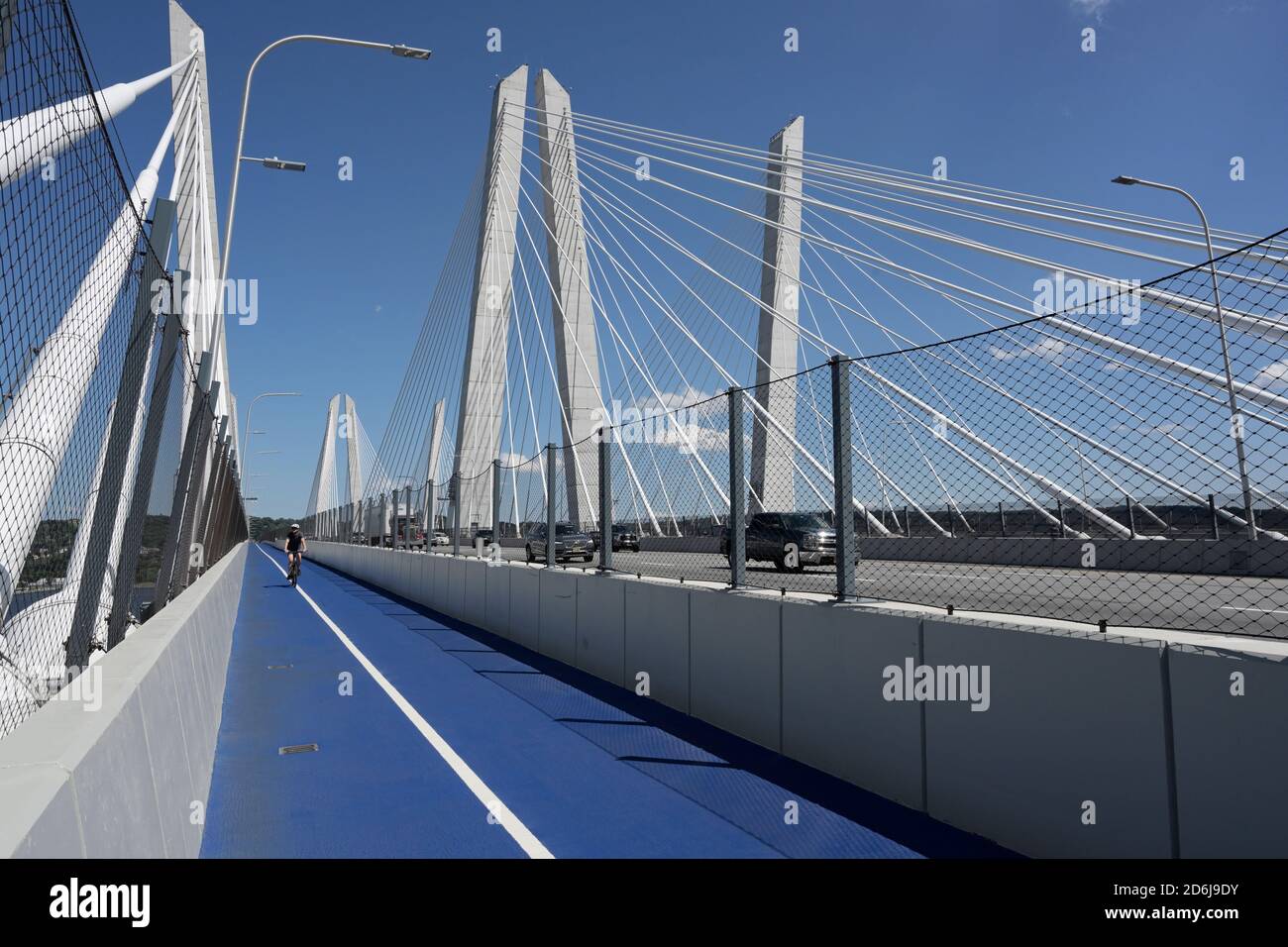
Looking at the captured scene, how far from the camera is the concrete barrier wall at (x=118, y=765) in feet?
6.07

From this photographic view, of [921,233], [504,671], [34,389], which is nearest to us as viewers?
[34,389]

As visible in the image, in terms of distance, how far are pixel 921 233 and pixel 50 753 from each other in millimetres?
15058

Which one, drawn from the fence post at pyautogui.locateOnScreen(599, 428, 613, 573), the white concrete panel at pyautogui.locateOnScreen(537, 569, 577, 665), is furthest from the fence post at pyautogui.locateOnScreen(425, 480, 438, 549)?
the fence post at pyautogui.locateOnScreen(599, 428, 613, 573)

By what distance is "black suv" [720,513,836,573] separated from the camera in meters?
17.7

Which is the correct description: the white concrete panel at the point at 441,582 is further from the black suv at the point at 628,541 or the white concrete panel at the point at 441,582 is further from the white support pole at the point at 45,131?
the white support pole at the point at 45,131

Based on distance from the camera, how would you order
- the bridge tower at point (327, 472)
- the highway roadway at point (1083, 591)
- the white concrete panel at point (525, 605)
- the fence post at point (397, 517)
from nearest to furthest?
the highway roadway at point (1083, 591)
the white concrete panel at point (525, 605)
the fence post at point (397, 517)
the bridge tower at point (327, 472)

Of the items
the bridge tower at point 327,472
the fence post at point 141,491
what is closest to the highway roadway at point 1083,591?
the fence post at point 141,491

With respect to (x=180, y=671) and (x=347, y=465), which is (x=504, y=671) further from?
(x=347, y=465)

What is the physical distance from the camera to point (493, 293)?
2442 centimetres

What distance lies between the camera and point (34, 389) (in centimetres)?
333

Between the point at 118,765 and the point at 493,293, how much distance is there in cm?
2282

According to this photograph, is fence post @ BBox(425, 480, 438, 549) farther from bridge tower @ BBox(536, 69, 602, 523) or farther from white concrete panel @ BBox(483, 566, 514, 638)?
white concrete panel @ BBox(483, 566, 514, 638)

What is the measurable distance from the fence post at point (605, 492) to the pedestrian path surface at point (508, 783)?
1.36 m
